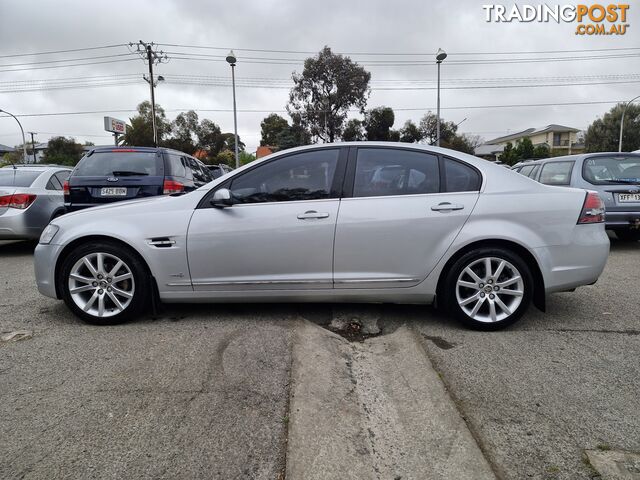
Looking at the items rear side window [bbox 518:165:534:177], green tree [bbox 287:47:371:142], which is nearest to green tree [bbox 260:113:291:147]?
green tree [bbox 287:47:371:142]

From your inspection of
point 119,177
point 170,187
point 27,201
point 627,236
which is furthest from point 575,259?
point 27,201

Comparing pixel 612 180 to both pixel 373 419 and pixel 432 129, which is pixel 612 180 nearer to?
pixel 373 419

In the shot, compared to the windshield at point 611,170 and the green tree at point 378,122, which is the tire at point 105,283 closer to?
the windshield at point 611,170

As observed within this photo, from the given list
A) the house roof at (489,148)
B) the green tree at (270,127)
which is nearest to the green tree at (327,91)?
the green tree at (270,127)

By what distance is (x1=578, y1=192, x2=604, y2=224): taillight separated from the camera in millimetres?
3539

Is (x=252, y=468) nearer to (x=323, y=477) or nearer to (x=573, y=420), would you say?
(x=323, y=477)

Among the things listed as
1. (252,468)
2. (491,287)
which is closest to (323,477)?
(252,468)

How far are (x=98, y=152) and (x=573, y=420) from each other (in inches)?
274

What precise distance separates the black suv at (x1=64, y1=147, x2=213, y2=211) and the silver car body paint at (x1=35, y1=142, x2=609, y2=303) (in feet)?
9.81

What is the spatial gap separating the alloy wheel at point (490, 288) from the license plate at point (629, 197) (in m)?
4.35

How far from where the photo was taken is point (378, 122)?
1822 inches

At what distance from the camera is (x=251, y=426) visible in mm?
2238

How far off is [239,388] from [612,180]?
21.8 ft

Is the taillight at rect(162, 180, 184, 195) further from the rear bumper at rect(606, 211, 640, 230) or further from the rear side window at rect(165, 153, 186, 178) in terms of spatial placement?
the rear bumper at rect(606, 211, 640, 230)
